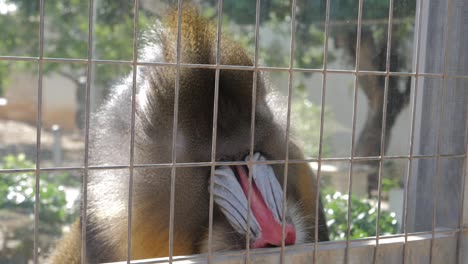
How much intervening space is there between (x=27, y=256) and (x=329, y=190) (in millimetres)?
2165

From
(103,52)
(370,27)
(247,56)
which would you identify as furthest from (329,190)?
(103,52)

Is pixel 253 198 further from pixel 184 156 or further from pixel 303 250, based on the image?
pixel 303 250

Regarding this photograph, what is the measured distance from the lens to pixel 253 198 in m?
2.45

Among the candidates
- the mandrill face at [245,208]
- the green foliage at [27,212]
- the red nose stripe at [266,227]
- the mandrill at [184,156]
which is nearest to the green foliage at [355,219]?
the mandrill at [184,156]

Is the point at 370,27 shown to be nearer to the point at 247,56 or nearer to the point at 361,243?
the point at 247,56

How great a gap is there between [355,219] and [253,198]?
1.55m

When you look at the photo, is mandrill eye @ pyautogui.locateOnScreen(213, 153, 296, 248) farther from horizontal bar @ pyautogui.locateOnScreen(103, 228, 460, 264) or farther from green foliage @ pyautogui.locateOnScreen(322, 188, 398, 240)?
green foliage @ pyautogui.locateOnScreen(322, 188, 398, 240)

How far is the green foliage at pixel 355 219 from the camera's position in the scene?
3570 mm

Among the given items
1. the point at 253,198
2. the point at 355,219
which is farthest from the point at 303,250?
the point at 355,219

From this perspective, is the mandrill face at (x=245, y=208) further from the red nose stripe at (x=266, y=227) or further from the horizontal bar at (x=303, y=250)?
the horizontal bar at (x=303, y=250)

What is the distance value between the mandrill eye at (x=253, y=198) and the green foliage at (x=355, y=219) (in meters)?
1.10

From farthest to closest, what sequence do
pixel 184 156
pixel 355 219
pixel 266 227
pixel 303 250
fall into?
1. pixel 355 219
2. pixel 184 156
3. pixel 266 227
4. pixel 303 250

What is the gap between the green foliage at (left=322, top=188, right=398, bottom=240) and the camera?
141 inches

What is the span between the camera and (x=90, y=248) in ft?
9.09
